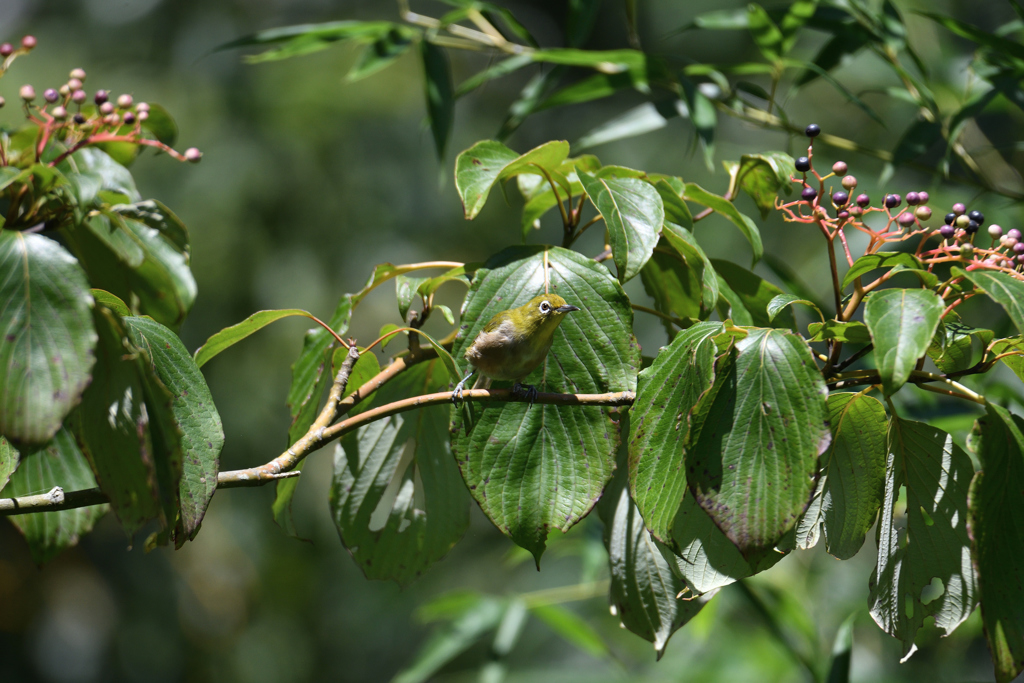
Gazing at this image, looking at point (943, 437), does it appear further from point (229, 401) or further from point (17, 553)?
point (17, 553)

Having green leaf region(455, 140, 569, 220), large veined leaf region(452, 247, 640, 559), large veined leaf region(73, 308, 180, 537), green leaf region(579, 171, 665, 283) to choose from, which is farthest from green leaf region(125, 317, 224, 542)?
green leaf region(579, 171, 665, 283)

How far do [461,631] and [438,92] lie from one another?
5.43ft

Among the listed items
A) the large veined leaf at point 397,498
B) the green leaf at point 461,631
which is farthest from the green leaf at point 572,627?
the large veined leaf at point 397,498

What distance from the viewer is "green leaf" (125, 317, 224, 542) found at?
854mm

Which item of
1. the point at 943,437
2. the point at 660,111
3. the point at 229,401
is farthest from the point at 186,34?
the point at 943,437

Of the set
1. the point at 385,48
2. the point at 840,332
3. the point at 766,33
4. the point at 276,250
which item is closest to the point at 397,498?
the point at 840,332

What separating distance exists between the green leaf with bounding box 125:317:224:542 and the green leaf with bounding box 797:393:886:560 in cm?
74

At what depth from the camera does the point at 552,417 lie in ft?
3.24

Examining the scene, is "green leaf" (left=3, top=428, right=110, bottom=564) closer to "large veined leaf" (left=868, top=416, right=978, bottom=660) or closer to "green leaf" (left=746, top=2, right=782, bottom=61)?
"large veined leaf" (left=868, top=416, right=978, bottom=660)

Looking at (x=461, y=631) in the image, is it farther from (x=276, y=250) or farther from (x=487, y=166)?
(x=276, y=250)

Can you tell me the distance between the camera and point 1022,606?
0.88m

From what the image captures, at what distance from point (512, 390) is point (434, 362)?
28 cm

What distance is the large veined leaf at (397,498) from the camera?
4.09ft

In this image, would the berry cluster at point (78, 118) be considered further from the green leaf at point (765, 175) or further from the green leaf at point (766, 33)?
the green leaf at point (766, 33)
